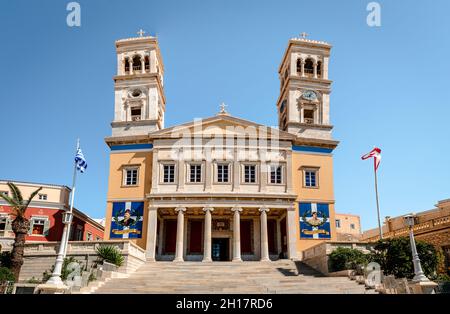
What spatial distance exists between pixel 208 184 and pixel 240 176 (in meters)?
3.03

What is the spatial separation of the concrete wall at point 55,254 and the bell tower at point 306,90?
20.1 m

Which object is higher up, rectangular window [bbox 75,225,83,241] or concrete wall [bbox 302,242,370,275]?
rectangular window [bbox 75,225,83,241]

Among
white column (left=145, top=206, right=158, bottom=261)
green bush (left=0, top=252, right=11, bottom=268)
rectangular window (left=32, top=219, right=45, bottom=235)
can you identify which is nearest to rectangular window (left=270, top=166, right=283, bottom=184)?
white column (left=145, top=206, right=158, bottom=261)

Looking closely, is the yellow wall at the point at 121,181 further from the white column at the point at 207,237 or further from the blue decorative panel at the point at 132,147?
the white column at the point at 207,237

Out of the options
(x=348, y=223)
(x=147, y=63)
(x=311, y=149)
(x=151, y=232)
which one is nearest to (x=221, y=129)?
(x=311, y=149)

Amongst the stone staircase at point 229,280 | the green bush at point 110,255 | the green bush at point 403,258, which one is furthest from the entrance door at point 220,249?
the green bush at point 403,258

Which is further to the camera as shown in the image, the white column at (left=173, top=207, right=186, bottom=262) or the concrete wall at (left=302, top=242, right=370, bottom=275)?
the white column at (left=173, top=207, right=186, bottom=262)

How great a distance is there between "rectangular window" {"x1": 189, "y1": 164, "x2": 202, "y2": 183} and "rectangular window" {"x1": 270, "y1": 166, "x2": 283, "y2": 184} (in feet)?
21.6

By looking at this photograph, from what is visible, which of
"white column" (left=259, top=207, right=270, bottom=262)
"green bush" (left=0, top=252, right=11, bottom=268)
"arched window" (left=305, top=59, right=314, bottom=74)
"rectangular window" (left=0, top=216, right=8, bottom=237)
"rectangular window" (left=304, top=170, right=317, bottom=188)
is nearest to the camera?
"green bush" (left=0, top=252, right=11, bottom=268)

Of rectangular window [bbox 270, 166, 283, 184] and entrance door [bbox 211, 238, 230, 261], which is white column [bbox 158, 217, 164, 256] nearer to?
entrance door [bbox 211, 238, 230, 261]

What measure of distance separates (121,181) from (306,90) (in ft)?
67.8

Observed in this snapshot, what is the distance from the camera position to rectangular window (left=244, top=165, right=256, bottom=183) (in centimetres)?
3681

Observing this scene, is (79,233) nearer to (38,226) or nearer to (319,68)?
(38,226)
